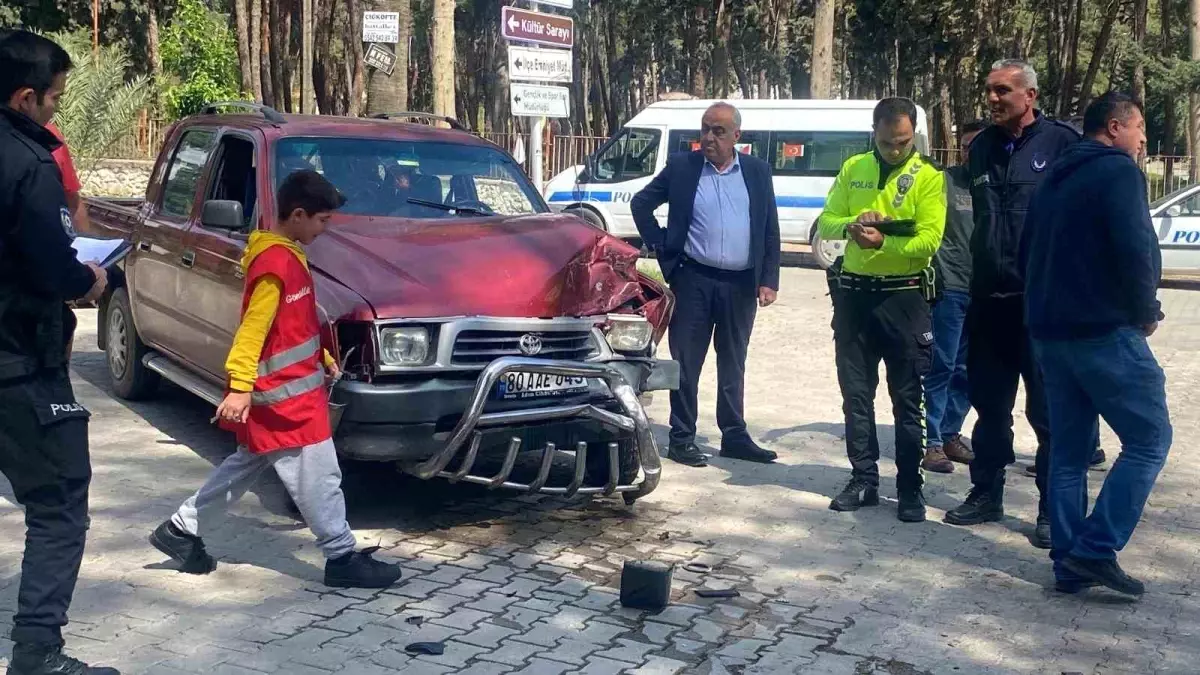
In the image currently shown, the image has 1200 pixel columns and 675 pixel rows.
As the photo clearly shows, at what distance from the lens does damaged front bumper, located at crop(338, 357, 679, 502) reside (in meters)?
5.75

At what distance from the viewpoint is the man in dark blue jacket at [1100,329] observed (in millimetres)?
5469

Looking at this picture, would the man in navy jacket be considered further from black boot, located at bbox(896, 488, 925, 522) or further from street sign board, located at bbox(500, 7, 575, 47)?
street sign board, located at bbox(500, 7, 575, 47)

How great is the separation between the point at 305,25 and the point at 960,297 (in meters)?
24.4

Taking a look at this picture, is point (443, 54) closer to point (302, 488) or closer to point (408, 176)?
point (408, 176)

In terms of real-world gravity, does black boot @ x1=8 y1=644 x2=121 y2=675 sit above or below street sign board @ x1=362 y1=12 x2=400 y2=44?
below

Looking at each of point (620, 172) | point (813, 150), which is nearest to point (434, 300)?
point (620, 172)

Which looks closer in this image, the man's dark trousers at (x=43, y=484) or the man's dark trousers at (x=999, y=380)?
the man's dark trousers at (x=43, y=484)

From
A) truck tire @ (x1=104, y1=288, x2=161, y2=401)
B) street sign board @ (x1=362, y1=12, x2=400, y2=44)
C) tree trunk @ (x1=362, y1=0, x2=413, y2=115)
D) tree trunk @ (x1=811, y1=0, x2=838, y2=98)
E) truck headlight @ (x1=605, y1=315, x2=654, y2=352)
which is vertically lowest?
truck tire @ (x1=104, y1=288, x2=161, y2=401)

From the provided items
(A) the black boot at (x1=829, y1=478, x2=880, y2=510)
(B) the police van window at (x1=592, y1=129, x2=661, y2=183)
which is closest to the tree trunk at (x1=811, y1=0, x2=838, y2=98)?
Answer: (B) the police van window at (x1=592, y1=129, x2=661, y2=183)

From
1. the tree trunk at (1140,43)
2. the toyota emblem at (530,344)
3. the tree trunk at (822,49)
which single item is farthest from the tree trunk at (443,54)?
the tree trunk at (1140,43)

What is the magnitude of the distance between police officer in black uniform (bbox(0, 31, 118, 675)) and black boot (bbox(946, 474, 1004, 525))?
13.7 feet

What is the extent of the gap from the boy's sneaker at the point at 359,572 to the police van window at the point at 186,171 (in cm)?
327

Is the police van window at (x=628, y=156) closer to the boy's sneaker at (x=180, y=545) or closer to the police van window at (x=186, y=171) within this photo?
the police van window at (x=186, y=171)

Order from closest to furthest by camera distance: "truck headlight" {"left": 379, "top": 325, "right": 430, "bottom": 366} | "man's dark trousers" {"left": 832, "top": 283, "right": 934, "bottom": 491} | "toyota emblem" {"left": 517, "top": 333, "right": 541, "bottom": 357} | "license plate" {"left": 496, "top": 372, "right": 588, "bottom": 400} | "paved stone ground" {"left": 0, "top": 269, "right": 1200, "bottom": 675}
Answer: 1. "paved stone ground" {"left": 0, "top": 269, "right": 1200, "bottom": 675}
2. "truck headlight" {"left": 379, "top": 325, "right": 430, "bottom": 366}
3. "license plate" {"left": 496, "top": 372, "right": 588, "bottom": 400}
4. "toyota emblem" {"left": 517, "top": 333, "right": 541, "bottom": 357}
5. "man's dark trousers" {"left": 832, "top": 283, "right": 934, "bottom": 491}
